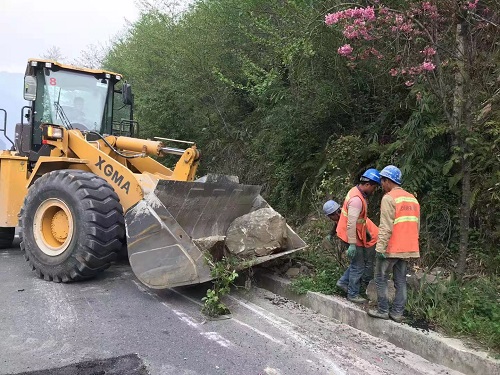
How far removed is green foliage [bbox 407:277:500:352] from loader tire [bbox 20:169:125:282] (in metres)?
3.53

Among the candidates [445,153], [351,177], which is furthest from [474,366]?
[351,177]

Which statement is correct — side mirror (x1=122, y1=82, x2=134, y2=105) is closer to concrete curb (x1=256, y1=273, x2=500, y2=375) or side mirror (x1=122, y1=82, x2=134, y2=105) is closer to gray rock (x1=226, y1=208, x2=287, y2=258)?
gray rock (x1=226, y1=208, x2=287, y2=258)

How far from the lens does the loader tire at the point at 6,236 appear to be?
7.49 m

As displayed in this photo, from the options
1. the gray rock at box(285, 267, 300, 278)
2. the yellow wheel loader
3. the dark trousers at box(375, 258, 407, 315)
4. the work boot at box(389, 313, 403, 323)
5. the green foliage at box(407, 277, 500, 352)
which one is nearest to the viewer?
the green foliage at box(407, 277, 500, 352)

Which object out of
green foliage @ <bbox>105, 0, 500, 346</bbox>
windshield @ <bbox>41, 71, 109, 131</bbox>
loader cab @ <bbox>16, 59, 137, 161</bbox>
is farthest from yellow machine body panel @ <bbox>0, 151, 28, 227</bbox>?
green foliage @ <bbox>105, 0, 500, 346</bbox>

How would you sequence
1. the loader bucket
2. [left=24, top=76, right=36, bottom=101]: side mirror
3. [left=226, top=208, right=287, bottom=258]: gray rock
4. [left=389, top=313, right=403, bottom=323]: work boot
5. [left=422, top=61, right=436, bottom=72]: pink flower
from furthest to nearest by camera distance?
[left=24, top=76, right=36, bottom=101]: side mirror, [left=226, top=208, right=287, bottom=258]: gray rock, the loader bucket, [left=422, top=61, right=436, bottom=72]: pink flower, [left=389, top=313, right=403, bottom=323]: work boot

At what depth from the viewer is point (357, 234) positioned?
509 cm

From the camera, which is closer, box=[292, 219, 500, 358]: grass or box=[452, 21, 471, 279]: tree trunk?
box=[292, 219, 500, 358]: grass

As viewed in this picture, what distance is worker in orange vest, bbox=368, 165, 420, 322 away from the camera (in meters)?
4.41

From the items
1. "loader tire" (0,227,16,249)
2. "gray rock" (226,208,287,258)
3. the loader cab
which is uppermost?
the loader cab

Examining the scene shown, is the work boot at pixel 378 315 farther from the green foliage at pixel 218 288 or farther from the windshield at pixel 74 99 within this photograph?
the windshield at pixel 74 99

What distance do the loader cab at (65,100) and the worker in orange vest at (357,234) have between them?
421 cm

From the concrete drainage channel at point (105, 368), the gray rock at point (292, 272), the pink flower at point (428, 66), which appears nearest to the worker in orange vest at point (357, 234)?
the gray rock at point (292, 272)

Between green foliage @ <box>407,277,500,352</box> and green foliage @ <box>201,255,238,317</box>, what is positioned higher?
green foliage @ <box>407,277,500,352</box>
